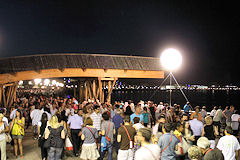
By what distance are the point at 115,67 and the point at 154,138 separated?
11.2 meters

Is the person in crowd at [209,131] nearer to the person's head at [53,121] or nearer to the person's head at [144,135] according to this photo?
→ the person's head at [144,135]

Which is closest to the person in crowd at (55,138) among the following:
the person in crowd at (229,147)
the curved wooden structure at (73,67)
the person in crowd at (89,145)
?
the person in crowd at (89,145)

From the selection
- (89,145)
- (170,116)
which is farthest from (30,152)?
(170,116)

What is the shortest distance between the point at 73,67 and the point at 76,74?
0.83 metres

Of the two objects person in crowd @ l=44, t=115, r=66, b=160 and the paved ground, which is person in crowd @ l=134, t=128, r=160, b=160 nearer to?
person in crowd @ l=44, t=115, r=66, b=160

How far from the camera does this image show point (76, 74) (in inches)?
617

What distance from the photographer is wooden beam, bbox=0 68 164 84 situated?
1359 cm

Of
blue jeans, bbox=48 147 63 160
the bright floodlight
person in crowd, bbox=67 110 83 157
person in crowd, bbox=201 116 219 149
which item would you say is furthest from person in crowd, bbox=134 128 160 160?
the bright floodlight

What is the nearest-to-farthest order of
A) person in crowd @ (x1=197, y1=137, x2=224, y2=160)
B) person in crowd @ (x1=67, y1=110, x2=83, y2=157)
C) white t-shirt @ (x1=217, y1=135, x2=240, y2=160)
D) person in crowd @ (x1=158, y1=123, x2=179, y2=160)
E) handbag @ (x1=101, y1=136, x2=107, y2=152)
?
person in crowd @ (x1=197, y1=137, x2=224, y2=160), person in crowd @ (x1=158, y1=123, x2=179, y2=160), white t-shirt @ (x1=217, y1=135, x2=240, y2=160), handbag @ (x1=101, y1=136, x2=107, y2=152), person in crowd @ (x1=67, y1=110, x2=83, y2=157)

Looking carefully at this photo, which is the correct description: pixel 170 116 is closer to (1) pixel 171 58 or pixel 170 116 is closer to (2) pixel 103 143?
(1) pixel 171 58

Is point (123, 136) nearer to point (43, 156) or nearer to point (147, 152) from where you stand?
point (147, 152)

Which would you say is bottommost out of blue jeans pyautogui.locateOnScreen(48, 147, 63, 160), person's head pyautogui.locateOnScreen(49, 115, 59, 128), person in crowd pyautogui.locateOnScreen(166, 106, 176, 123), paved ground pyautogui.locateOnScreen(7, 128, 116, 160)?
paved ground pyautogui.locateOnScreen(7, 128, 116, 160)

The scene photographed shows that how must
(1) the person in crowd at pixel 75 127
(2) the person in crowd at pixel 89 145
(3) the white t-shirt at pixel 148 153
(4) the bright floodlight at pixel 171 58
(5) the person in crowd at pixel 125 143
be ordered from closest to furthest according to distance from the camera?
(3) the white t-shirt at pixel 148 153 → (5) the person in crowd at pixel 125 143 → (2) the person in crowd at pixel 89 145 → (1) the person in crowd at pixel 75 127 → (4) the bright floodlight at pixel 171 58

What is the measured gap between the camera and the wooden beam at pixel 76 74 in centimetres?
1359
